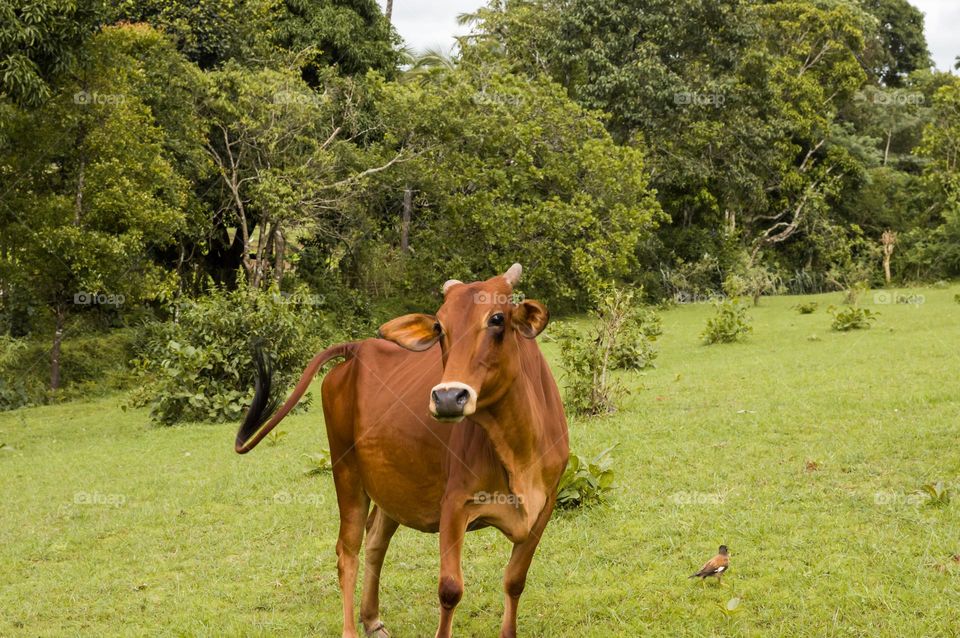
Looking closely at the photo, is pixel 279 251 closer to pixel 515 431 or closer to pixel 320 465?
pixel 320 465

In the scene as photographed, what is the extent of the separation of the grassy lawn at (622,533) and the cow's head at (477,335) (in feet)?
6.38

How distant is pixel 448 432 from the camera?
4.72m

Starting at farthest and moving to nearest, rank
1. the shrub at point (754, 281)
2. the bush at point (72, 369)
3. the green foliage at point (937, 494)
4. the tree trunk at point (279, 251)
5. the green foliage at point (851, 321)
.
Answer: the shrub at point (754, 281) < the tree trunk at point (279, 251) < the bush at point (72, 369) < the green foliage at point (851, 321) < the green foliage at point (937, 494)

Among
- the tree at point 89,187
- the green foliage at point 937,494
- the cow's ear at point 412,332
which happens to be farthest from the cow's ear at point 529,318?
the tree at point 89,187

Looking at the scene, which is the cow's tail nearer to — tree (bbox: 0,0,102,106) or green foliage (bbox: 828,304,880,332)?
tree (bbox: 0,0,102,106)

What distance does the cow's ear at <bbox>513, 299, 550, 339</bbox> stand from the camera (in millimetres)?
4305

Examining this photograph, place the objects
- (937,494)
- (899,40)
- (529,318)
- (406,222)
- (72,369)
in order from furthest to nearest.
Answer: (899,40), (406,222), (72,369), (937,494), (529,318)

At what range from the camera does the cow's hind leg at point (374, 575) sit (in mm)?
5520

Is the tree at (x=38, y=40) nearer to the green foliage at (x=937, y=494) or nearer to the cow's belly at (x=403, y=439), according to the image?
the cow's belly at (x=403, y=439)

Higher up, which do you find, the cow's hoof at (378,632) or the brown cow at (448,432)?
the brown cow at (448,432)

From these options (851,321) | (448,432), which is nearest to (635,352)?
(851,321)

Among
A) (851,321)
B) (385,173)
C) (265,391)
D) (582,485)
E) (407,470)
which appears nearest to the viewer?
(407,470)

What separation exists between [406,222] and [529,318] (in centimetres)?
2151

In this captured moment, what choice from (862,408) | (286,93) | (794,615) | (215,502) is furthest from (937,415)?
(286,93)
